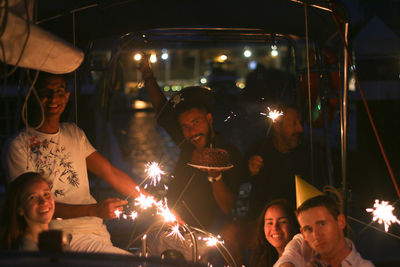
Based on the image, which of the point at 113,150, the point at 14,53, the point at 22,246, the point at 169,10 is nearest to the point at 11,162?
the point at 22,246

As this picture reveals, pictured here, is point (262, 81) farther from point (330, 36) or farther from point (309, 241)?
point (309, 241)

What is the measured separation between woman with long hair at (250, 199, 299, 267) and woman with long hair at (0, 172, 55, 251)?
1505 mm

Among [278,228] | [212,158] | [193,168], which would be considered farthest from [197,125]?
[278,228]

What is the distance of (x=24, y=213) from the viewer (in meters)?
2.84

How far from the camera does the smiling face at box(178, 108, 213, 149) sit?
4086 mm

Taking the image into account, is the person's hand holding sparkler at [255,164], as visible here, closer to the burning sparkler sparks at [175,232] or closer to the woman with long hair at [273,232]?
the woman with long hair at [273,232]

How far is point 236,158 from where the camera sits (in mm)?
4152

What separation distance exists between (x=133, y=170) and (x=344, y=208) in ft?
19.3

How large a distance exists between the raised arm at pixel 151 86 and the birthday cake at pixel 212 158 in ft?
2.89

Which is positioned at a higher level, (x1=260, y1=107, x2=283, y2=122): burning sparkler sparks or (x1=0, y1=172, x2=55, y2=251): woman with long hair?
(x1=260, y1=107, x2=283, y2=122): burning sparkler sparks

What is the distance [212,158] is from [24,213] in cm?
143

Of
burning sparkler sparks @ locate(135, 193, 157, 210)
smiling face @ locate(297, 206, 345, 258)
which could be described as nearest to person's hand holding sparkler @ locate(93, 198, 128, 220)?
burning sparkler sparks @ locate(135, 193, 157, 210)

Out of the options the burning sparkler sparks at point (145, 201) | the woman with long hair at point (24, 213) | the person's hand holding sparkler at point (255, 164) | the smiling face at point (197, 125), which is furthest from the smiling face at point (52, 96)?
the person's hand holding sparkler at point (255, 164)

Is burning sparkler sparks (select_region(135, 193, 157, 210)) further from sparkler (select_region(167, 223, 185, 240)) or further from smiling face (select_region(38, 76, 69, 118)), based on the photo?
smiling face (select_region(38, 76, 69, 118))
